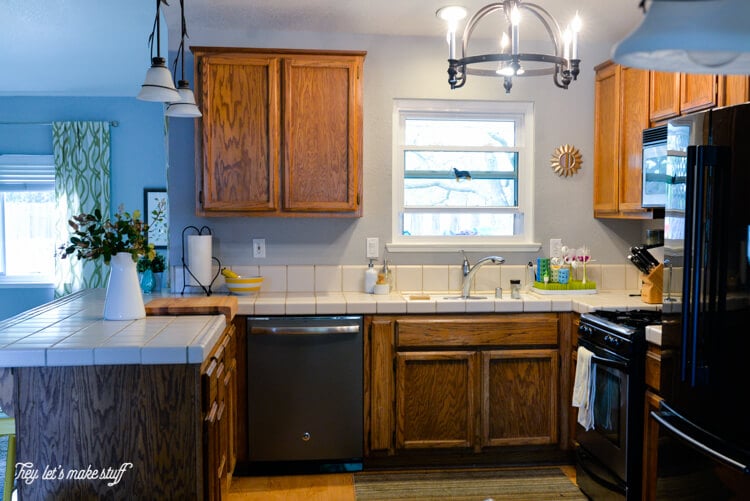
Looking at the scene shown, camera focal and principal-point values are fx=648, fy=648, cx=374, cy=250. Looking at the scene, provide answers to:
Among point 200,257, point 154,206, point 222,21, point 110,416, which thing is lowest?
point 110,416

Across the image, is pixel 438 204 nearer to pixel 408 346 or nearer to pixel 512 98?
pixel 512 98

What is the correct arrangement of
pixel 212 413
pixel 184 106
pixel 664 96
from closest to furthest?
pixel 212 413, pixel 184 106, pixel 664 96

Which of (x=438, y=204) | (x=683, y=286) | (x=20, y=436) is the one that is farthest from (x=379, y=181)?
(x=20, y=436)

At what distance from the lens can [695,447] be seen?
2148 millimetres

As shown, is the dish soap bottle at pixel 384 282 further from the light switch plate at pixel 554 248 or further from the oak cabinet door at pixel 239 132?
the light switch plate at pixel 554 248

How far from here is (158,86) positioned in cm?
231

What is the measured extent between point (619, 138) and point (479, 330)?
1.32 m

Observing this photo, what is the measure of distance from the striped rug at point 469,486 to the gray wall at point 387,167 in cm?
120

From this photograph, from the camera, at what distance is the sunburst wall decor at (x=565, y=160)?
3836 millimetres

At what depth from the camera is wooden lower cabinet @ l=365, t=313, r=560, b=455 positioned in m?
3.27

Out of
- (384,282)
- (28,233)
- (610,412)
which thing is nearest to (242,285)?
(384,282)

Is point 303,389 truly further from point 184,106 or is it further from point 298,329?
point 184,106

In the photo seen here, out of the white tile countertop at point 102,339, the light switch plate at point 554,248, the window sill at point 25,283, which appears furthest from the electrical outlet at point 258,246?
the window sill at point 25,283

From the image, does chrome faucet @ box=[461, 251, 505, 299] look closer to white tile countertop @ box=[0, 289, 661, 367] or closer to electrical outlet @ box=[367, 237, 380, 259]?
white tile countertop @ box=[0, 289, 661, 367]
